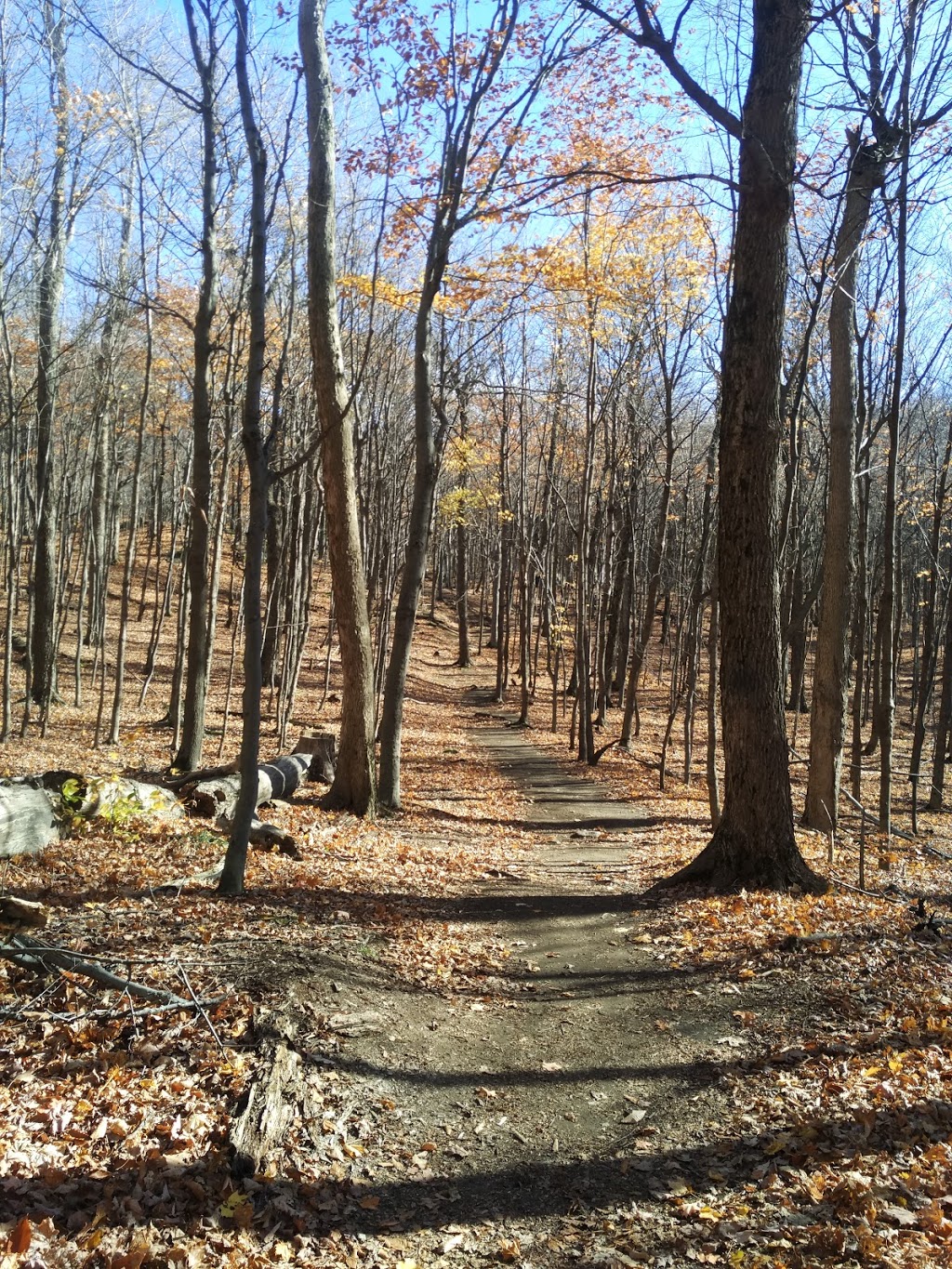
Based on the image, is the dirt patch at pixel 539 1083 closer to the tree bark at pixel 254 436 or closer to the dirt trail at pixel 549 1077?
the dirt trail at pixel 549 1077

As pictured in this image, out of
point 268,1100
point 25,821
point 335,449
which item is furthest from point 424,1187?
point 335,449

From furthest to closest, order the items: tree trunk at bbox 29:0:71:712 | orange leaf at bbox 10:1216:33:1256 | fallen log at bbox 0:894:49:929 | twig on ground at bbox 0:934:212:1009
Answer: tree trunk at bbox 29:0:71:712
fallen log at bbox 0:894:49:929
twig on ground at bbox 0:934:212:1009
orange leaf at bbox 10:1216:33:1256

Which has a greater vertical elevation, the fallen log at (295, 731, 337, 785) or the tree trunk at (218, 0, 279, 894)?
the tree trunk at (218, 0, 279, 894)

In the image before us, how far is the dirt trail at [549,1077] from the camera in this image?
12.0 feet

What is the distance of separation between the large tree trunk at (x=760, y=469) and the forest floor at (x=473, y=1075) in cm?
71

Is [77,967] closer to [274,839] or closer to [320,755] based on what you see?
[274,839]

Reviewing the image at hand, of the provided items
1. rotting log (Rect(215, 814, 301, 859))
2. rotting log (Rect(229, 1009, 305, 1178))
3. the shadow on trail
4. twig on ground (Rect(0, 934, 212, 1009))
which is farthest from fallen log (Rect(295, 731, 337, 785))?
the shadow on trail

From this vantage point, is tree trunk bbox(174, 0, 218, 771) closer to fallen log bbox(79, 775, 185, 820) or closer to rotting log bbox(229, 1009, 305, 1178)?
fallen log bbox(79, 775, 185, 820)

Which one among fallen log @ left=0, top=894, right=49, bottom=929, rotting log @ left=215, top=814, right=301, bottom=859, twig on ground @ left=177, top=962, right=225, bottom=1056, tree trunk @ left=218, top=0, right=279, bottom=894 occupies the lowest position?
rotting log @ left=215, top=814, right=301, bottom=859

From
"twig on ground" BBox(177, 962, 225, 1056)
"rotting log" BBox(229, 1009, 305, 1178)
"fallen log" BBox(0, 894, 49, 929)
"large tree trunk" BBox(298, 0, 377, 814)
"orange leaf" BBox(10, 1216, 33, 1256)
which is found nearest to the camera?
"orange leaf" BBox(10, 1216, 33, 1256)

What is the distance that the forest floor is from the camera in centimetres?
321

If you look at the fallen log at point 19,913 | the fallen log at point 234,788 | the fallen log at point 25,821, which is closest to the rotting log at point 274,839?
the fallen log at point 234,788

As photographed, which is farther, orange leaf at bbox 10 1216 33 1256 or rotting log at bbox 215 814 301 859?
rotting log at bbox 215 814 301 859

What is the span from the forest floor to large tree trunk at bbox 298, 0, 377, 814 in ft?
8.84
